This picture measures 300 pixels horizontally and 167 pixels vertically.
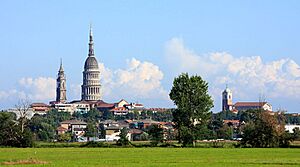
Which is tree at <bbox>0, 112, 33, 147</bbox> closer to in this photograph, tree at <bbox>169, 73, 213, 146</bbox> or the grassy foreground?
tree at <bbox>169, 73, 213, 146</bbox>

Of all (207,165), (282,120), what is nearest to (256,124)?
(282,120)

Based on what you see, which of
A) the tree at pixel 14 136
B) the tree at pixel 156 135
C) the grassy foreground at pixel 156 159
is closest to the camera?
the grassy foreground at pixel 156 159

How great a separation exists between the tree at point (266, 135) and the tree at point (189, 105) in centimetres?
651

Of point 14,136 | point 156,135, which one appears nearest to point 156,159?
point 156,135

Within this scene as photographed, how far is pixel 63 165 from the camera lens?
4925 centimetres

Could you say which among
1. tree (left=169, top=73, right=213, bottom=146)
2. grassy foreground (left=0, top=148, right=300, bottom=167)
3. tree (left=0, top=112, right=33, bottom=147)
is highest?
tree (left=169, top=73, right=213, bottom=146)

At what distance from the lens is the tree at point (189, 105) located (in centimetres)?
10169

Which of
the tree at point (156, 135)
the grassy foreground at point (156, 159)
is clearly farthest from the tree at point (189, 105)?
the grassy foreground at point (156, 159)

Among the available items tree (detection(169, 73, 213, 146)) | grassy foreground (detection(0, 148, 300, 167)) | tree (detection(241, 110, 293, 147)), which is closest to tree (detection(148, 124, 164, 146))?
tree (detection(169, 73, 213, 146))

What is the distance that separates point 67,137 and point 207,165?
136 m

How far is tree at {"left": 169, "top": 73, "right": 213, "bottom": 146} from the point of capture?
334 feet

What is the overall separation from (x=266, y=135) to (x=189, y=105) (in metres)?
12.0

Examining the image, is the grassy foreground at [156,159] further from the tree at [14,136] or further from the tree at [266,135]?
the tree at [14,136]

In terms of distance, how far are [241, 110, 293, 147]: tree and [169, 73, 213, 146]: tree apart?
6511mm
